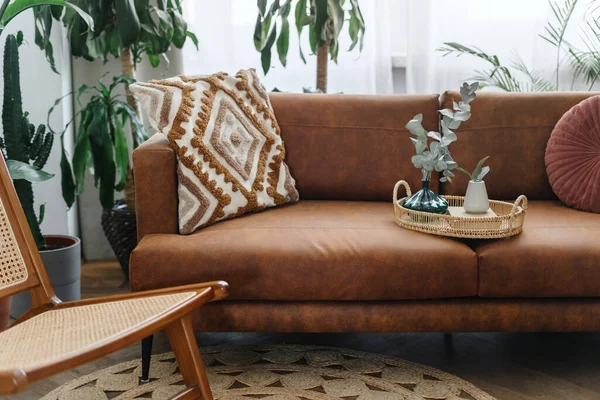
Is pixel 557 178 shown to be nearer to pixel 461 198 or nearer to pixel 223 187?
pixel 461 198

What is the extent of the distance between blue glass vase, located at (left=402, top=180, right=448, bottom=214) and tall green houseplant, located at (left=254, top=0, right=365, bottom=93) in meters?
1.03

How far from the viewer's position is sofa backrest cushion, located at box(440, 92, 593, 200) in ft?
7.89

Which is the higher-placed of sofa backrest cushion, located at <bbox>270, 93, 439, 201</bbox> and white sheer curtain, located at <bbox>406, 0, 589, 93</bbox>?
white sheer curtain, located at <bbox>406, 0, 589, 93</bbox>

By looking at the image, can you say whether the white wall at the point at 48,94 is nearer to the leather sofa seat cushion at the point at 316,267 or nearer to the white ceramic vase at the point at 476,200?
the leather sofa seat cushion at the point at 316,267

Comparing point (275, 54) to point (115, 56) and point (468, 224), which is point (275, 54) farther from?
point (468, 224)

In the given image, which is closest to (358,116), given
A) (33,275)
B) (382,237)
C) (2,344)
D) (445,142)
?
(445,142)

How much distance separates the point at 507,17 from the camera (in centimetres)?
324

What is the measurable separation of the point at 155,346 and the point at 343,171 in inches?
33.3

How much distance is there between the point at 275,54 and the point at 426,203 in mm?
1588

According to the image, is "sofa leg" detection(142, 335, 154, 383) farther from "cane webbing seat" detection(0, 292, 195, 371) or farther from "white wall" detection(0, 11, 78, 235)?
"white wall" detection(0, 11, 78, 235)

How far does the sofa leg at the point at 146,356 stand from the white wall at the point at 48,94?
4.27 feet

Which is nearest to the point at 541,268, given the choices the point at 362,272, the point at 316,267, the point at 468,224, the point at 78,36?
the point at 468,224

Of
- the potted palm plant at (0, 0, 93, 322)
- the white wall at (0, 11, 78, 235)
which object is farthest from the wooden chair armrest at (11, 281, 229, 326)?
the white wall at (0, 11, 78, 235)

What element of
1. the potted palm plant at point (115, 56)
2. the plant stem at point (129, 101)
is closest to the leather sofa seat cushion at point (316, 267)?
the potted palm plant at point (115, 56)
